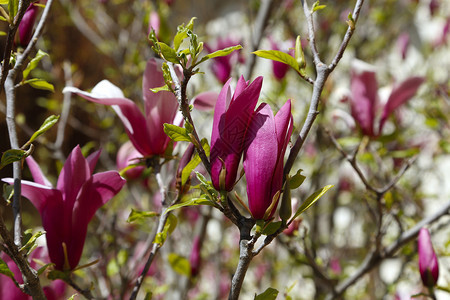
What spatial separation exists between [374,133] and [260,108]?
23.0 inches

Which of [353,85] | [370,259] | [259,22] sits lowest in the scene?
[370,259]

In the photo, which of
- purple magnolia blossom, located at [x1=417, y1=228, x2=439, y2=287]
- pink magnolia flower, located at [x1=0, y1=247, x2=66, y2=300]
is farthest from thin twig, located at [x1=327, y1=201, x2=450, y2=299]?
pink magnolia flower, located at [x1=0, y1=247, x2=66, y2=300]

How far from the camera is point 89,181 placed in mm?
492

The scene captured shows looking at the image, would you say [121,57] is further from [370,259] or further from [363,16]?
[370,259]

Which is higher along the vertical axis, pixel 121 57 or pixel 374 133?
pixel 121 57

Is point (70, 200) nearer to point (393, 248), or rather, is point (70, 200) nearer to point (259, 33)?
point (393, 248)

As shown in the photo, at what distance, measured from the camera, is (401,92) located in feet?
2.83

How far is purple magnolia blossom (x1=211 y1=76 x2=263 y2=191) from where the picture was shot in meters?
0.40

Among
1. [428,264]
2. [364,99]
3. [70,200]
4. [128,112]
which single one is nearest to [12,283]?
[70,200]

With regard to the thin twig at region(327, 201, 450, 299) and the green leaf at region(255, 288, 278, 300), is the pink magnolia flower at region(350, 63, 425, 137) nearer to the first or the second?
the thin twig at region(327, 201, 450, 299)

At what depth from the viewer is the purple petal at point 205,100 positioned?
1.77 ft

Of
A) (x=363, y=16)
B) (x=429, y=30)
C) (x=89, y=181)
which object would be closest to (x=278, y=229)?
(x=89, y=181)

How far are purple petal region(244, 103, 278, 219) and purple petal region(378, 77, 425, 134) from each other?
0.55 metres

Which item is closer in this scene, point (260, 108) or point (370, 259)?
point (260, 108)
